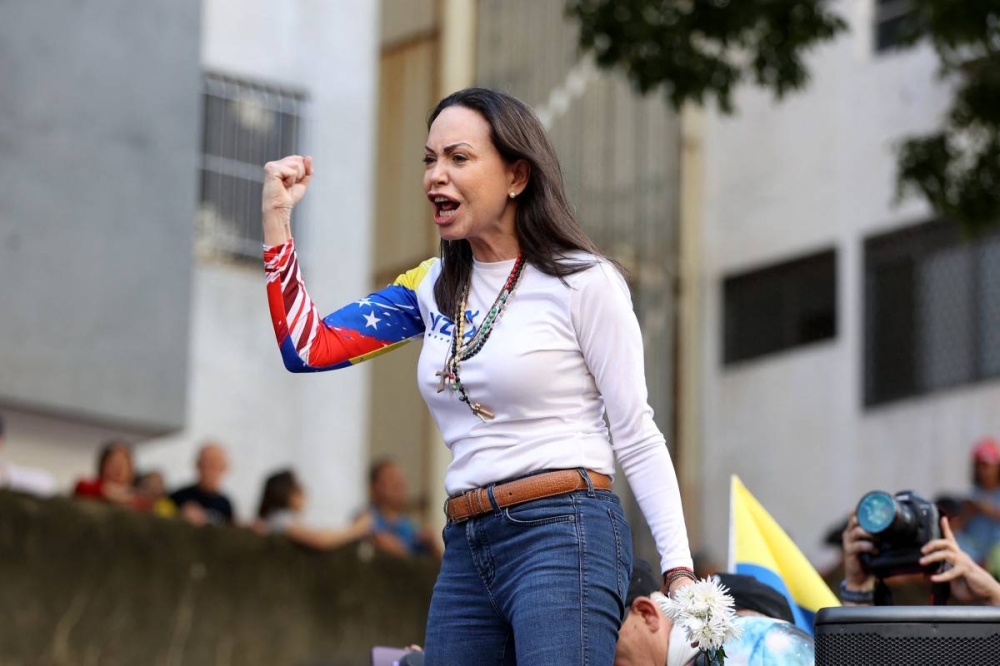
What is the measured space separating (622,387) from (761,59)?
28.2 ft

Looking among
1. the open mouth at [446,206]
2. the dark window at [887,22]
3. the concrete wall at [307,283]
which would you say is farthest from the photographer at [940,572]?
the dark window at [887,22]

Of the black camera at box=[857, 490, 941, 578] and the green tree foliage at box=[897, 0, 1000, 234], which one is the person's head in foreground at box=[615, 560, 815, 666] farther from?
the green tree foliage at box=[897, 0, 1000, 234]

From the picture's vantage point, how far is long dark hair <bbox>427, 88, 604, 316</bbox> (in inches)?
161

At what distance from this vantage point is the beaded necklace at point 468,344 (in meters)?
4.01

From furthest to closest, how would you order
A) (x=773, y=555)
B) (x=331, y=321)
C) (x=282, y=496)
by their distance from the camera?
(x=282, y=496) < (x=773, y=555) < (x=331, y=321)

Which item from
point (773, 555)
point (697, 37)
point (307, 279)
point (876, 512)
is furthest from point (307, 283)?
point (876, 512)

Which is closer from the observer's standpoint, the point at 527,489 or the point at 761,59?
the point at 527,489

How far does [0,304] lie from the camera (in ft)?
41.5

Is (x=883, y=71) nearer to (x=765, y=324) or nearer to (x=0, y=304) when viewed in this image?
(x=765, y=324)

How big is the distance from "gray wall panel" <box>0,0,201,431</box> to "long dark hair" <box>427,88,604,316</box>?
29.6ft

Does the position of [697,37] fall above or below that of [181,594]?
above

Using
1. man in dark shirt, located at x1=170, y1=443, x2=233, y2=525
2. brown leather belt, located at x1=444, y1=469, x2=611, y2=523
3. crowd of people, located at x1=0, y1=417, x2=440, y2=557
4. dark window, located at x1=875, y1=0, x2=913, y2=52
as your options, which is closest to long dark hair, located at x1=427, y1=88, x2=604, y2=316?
brown leather belt, located at x1=444, y1=469, x2=611, y2=523

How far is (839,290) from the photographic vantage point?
60.7 feet

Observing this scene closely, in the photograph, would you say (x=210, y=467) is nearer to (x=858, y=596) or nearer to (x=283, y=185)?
(x=858, y=596)
